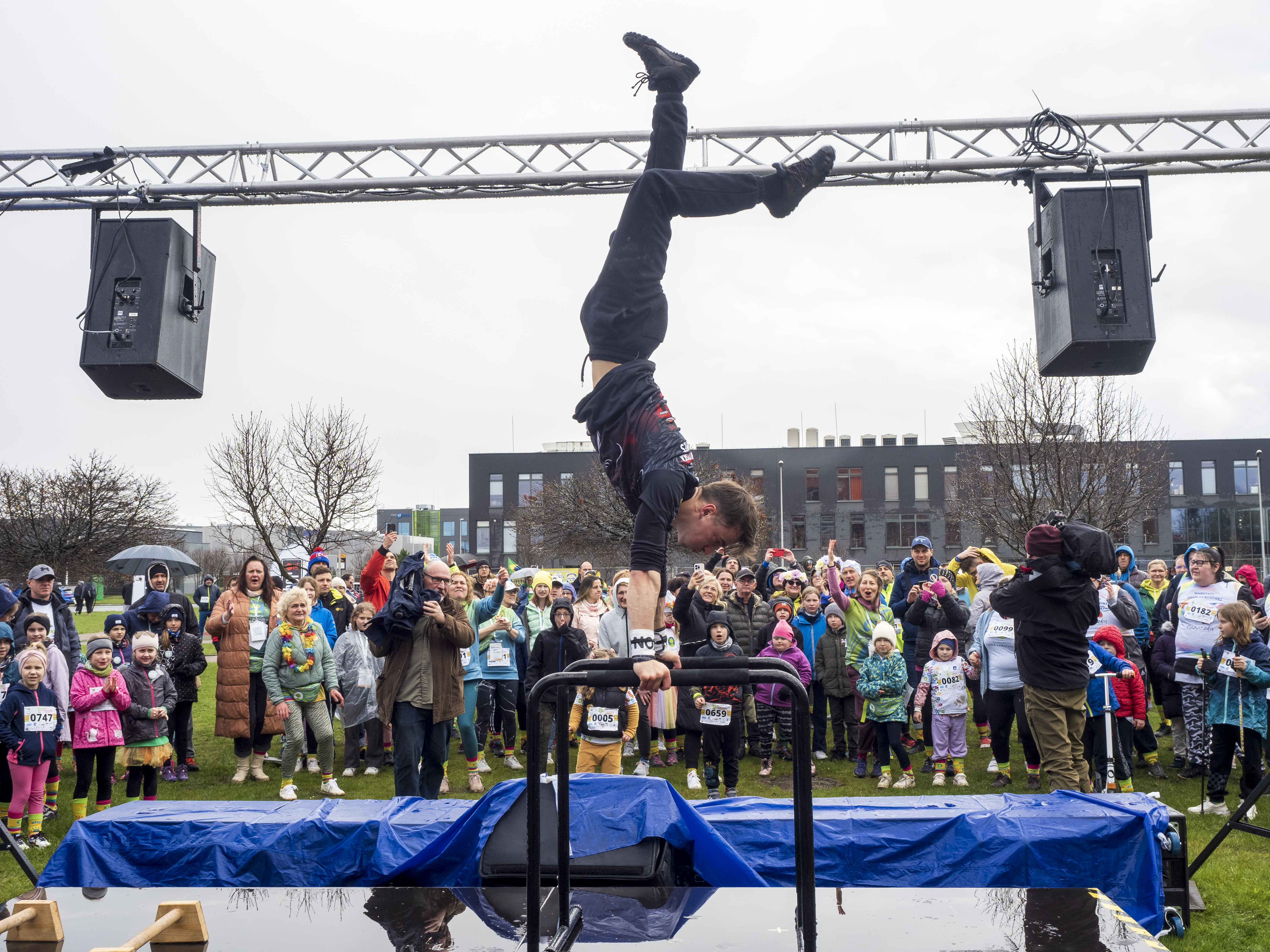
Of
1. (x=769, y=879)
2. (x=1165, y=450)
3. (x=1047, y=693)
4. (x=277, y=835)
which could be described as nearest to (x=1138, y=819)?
(x=1047, y=693)

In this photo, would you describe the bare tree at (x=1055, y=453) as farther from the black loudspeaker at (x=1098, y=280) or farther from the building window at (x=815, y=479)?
the building window at (x=815, y=479)

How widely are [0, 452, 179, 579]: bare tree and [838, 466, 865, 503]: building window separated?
1093 inches

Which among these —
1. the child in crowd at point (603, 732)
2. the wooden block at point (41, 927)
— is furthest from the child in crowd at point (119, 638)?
the wooden block at point (41, 927)

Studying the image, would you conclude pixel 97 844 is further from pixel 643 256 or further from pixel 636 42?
pixel 636 42

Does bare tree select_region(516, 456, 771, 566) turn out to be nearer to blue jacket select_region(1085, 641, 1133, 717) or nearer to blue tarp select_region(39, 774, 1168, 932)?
blue jacket select_region(1085, 641, 1133, 717)

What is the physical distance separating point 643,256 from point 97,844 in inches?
148

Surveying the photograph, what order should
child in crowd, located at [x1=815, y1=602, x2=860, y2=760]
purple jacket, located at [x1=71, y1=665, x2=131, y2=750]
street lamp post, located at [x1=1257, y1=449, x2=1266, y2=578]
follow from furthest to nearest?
street lamp post, located at [x1=1257, y1=449, x2=1266, y2=578], child in crowd, located at [x1=815, y1=602, x2=860, y2=760], purple jacket, located at [x1=71, y1=665, x2=131, y2=750]

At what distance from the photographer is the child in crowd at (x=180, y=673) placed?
748 centimetres

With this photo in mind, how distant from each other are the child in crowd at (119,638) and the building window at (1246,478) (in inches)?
1777

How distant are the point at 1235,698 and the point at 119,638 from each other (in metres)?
8.15

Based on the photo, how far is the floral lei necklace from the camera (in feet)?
22.9

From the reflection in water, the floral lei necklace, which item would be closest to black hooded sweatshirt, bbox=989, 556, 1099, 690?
the reflection in water

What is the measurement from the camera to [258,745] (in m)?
7.70

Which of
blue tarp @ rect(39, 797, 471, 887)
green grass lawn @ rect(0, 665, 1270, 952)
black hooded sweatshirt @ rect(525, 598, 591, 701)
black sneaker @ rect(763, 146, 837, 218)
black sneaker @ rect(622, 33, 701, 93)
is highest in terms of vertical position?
black sneaker @ rect(622, 33, 701, 93)
